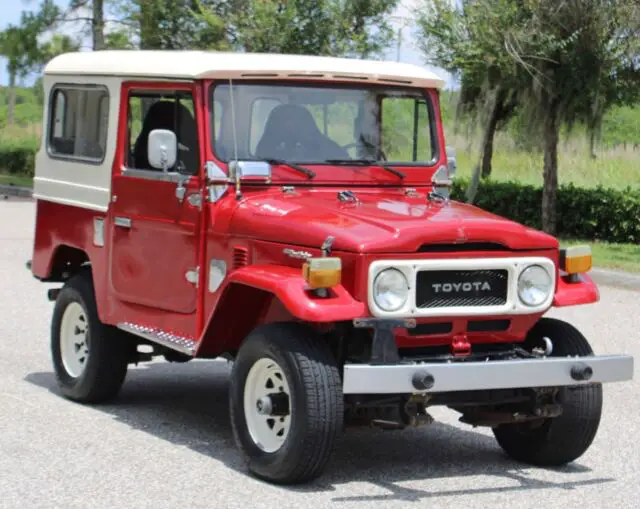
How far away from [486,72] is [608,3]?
225 cm

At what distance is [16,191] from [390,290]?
24.1 m

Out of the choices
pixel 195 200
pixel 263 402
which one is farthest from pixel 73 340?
pixel 263 402

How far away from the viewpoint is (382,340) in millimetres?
6785

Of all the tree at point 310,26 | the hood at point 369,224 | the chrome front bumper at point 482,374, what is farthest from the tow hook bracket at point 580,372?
the tree at point 310,26

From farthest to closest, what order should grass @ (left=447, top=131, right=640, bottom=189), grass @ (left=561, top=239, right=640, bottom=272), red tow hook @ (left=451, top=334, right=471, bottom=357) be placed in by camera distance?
grass @ (left=447, top=131, right=640, bottom=189) < grass @ (left=561, top=239, right=640, bottom=272) < red tow hook @ (left=451, top=334, right=471, bottom=357)

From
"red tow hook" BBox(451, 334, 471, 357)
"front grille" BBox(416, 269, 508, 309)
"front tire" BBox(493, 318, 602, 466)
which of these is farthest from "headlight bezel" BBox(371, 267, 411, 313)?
"front tire" BBox(493, 318, 602, 466)

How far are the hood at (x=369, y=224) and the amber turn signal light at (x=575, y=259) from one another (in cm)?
16

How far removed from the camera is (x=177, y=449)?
7.75 m

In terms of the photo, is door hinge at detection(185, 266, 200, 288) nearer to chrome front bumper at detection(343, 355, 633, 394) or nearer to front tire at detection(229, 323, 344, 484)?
front tire at detection(229, 323, 344, 484)

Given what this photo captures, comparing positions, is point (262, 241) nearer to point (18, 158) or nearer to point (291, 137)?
point (291, 137)

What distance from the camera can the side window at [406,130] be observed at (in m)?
8.53

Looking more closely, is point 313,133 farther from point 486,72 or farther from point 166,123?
point 486,72

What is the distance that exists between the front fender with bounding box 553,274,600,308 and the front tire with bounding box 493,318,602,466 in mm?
189

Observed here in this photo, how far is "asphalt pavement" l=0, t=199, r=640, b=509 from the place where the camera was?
6762 mm
